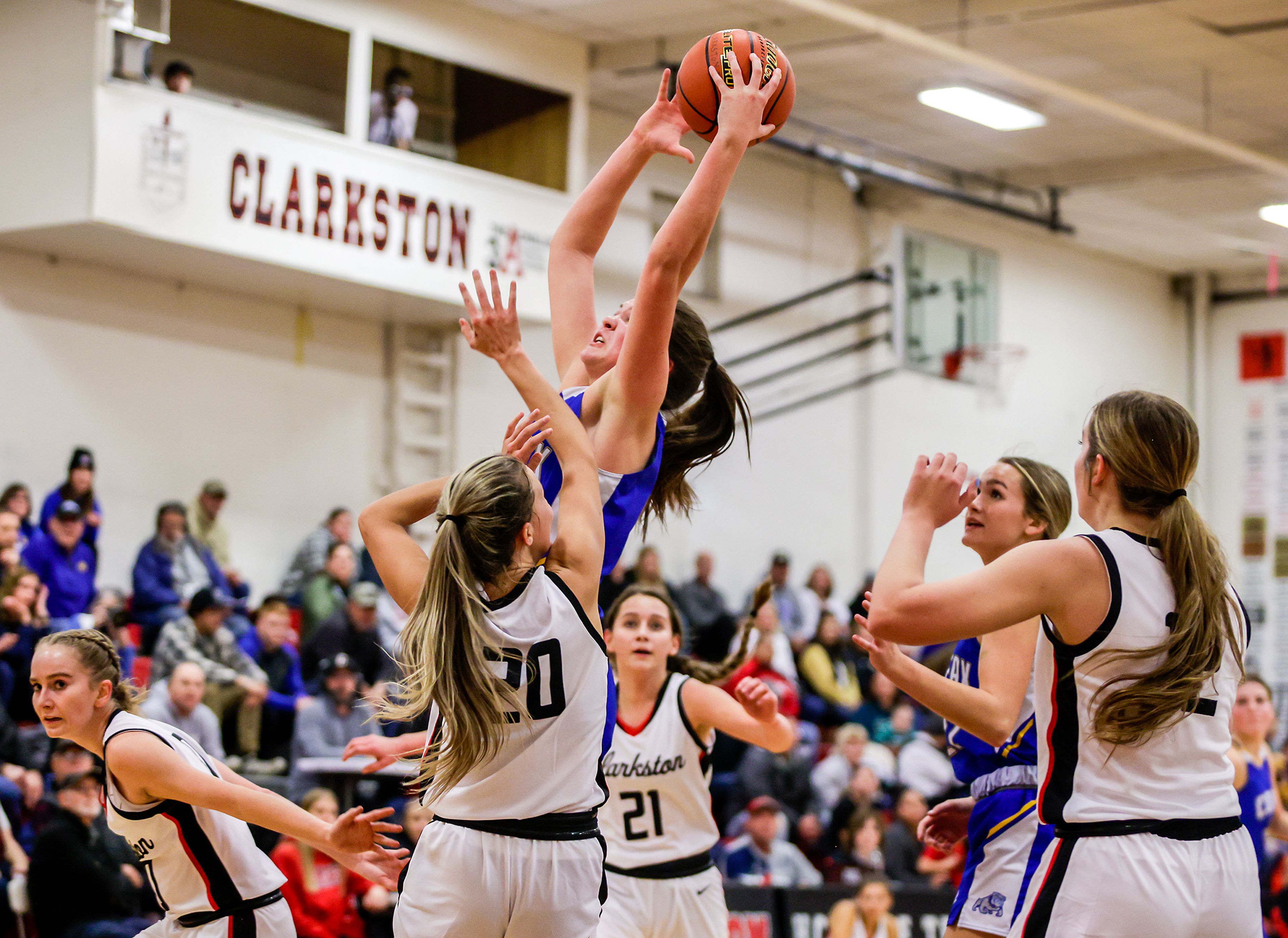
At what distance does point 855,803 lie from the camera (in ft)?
36.9

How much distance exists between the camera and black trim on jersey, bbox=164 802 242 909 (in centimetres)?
403

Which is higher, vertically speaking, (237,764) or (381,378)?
(381,378)

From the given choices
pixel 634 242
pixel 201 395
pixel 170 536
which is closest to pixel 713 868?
pixel 170 536

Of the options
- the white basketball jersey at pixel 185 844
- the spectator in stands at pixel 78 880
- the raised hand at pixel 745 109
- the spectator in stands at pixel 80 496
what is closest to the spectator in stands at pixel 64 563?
the spectator in stands at pixel 80 496

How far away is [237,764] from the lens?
9305 millimetres

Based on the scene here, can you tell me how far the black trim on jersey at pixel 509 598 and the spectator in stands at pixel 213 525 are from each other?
808cm

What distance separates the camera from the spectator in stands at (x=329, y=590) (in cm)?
1073

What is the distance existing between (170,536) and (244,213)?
2200mm

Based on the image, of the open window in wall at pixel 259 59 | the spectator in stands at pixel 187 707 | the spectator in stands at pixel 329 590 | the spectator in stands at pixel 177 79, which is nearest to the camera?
the spectator in stands at pixel 187 707

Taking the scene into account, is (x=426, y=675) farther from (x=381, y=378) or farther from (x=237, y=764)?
(x=381, y=378)

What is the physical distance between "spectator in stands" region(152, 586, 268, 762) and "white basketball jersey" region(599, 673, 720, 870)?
4506 mm

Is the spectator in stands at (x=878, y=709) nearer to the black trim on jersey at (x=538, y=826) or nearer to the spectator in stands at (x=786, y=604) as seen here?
the spectator in stands at (x=786, y=604)

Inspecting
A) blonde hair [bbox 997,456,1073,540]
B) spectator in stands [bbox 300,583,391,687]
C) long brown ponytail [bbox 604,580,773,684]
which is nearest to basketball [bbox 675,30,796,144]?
blonde hair [bbox 997,456,1073,540]

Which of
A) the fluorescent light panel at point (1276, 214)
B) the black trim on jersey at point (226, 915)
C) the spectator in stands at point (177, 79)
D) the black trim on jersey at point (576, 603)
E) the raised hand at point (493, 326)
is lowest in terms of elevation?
the black trim on jersey at point (226, 915)
